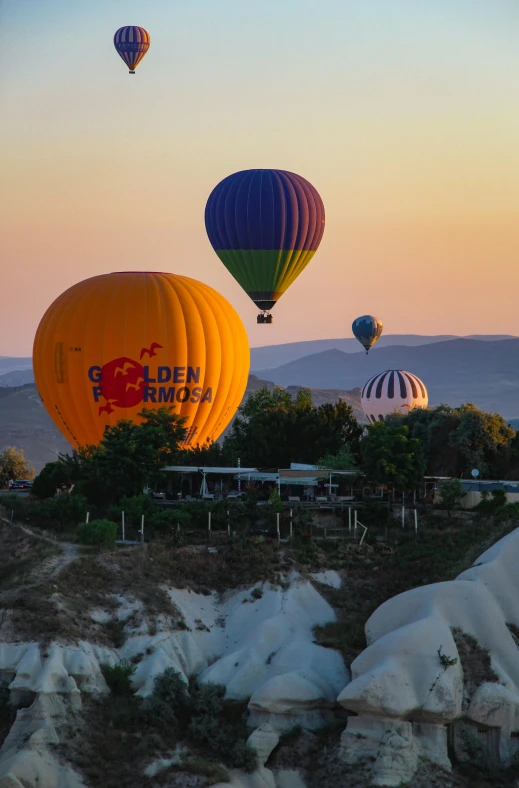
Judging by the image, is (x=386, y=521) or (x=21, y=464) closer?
(x=386, y=521)

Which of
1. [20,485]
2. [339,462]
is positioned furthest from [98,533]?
[20,485]

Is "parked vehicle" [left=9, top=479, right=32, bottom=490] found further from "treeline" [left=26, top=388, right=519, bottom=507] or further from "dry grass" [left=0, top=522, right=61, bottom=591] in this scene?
"dry grass" [left=0, top=522, right=61, bottom=591]

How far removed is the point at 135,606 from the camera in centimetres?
5884

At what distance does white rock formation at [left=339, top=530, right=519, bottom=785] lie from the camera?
51469 millimetres

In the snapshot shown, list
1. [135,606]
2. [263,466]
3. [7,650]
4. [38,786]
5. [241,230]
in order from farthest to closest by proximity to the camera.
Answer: [241,230] → [263,466] → [135,606] → [7,650] → [38,786]

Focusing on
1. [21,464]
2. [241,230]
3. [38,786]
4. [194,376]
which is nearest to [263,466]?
[194,376]

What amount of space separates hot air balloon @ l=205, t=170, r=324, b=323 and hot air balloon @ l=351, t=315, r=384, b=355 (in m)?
39.9

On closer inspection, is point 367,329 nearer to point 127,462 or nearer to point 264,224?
point 264,224

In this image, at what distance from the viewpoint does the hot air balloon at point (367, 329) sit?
13000cm

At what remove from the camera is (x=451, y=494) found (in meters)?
69.4

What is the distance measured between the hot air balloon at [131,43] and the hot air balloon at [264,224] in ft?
54.1

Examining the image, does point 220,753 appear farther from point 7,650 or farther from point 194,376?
point 194,376

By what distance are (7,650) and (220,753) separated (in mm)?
8656

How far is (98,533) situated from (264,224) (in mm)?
28742
